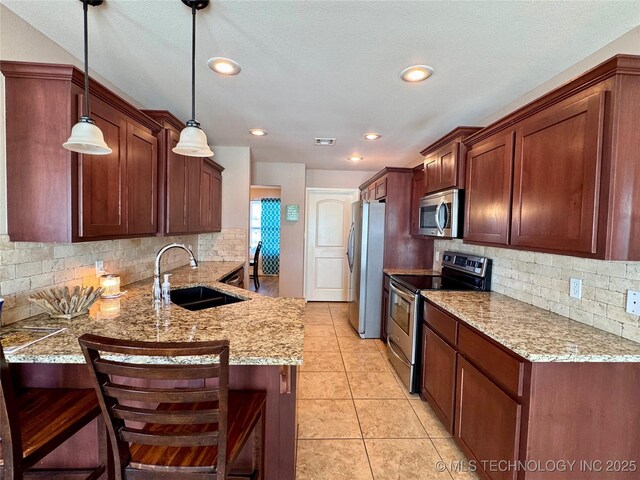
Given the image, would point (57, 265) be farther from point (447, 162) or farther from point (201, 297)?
point (447, 162)

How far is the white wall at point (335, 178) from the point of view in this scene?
5.34m

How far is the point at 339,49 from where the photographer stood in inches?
67.6

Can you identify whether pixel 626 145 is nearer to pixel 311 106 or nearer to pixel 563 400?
pixel 563 400

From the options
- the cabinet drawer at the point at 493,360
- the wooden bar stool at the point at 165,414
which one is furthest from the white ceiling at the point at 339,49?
the cabinet drawer at the point at 493,360

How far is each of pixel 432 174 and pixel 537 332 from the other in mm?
1775

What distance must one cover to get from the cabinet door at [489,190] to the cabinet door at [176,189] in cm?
239

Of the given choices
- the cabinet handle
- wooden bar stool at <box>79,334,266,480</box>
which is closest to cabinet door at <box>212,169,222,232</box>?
the cabinet handle

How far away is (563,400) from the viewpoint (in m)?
1.33

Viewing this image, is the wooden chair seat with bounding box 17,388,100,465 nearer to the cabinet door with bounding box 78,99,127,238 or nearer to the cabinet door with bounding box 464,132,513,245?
the cabinet door with bounding box 78,99,127,238

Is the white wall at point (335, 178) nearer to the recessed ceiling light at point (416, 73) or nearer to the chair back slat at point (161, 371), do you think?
the recessed ceiling light at point (416, 73)

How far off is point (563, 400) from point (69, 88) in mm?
2671

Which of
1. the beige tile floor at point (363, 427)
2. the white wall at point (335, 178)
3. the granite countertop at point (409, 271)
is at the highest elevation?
the white wall at point (335, 178)

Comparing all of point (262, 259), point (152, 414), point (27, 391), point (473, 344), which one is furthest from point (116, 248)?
point (262, 259)

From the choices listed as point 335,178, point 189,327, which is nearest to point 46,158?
point 189,327
